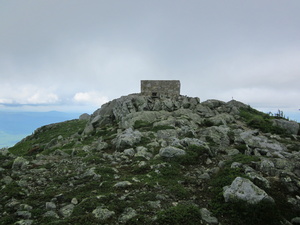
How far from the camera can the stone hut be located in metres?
35.4

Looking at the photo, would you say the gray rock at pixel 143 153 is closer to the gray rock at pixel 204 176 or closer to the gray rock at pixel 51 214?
the gray rock at pixel 204 176

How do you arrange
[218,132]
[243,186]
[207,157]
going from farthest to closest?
[218,132], [207,157], [243,186]

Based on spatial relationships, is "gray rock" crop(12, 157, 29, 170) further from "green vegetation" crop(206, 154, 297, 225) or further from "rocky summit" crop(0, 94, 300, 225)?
"green vegetation" crop(206, 154, 297, 225)

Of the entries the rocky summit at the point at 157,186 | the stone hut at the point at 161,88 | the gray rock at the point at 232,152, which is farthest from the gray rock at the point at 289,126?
the stone hut at the point at 161,88

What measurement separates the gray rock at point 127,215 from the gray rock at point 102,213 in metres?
0.37

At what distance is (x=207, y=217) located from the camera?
625 centimetres

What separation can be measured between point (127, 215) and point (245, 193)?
4133 mm

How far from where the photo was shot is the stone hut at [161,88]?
35375mm

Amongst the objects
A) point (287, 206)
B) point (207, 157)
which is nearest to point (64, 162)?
point (207, 157)

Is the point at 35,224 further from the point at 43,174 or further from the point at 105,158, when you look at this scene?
the point at 105,158

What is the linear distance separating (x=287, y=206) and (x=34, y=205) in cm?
930

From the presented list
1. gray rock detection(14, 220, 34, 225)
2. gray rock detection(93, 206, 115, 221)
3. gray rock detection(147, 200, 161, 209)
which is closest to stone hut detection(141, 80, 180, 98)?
gray rock detection(147, 200, 161, 209)

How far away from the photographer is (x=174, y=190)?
26.3 feet

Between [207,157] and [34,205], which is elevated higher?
[207,157]
